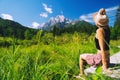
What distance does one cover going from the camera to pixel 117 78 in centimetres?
376

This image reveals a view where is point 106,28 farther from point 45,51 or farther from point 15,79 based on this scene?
point 45,51

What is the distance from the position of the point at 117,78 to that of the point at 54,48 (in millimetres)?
3769

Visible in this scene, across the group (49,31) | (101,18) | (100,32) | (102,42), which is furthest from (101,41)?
(49,31)

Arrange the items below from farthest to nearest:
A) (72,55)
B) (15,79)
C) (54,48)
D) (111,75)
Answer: (54,48)
(72,55)
(111,75)
(15,79)

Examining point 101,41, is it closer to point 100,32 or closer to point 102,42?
point 102,42

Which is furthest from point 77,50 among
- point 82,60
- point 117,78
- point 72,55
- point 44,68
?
point 117,78

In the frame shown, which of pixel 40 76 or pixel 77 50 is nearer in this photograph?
pixel 40 76

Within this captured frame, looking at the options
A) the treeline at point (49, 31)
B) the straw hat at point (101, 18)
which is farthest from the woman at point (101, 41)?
the treeline at point (49, 31)

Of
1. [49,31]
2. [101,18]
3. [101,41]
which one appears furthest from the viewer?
[49,31]

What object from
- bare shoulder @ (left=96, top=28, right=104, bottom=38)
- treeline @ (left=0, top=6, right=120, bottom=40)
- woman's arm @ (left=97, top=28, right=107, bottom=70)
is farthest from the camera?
treeline @ (left=0, top=6, right=120, bottom=40)

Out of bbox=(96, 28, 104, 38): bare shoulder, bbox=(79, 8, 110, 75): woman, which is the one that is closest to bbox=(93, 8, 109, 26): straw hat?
bbox=(79, 8, 110, 75): woman

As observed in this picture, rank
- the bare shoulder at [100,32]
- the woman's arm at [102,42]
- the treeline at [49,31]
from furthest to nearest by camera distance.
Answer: the treeline at [49,31] < the bare shoulder at [100,32] < the woman's arm at [102,42]

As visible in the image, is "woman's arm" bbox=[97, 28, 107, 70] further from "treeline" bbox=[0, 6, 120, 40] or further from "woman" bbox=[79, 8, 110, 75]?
"treeline" bbox=[0, 6, 120, 40]

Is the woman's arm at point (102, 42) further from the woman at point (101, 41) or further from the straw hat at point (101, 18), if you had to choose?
the straw hat at point (101, 18)
